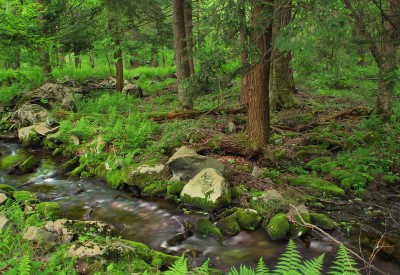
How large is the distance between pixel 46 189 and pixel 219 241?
536cm

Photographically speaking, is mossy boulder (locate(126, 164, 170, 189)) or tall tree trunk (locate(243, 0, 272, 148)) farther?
mossy boulder (locate(126, 164, 170, 189))

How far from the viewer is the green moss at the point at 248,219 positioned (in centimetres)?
634

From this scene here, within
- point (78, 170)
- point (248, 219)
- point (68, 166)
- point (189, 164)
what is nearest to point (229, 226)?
point (248, 219)

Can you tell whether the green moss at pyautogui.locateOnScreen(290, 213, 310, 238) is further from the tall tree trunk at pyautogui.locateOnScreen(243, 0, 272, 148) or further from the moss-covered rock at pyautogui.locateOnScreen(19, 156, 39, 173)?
the moss-covered rock at pyautogui.locateOnScreen(19, 156, 39, 173)

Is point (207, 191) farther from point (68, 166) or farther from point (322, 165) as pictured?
point (68, 166)

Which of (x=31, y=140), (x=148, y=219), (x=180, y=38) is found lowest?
(x=148, y=219)

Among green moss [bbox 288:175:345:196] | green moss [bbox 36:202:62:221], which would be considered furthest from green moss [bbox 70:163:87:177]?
green moss [bbox 288:175:345:196]

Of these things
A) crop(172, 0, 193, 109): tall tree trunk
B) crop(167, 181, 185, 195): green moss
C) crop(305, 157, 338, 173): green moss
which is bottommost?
crop(167, 181, 185, 195): green moss

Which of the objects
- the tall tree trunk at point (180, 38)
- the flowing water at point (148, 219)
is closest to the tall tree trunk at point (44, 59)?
the flowing water at point (148, 219)

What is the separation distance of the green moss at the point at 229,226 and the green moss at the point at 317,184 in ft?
6.77

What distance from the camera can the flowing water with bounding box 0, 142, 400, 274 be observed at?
18.4ft

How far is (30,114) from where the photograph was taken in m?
14.6

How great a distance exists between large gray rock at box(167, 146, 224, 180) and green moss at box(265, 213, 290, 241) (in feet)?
7.23

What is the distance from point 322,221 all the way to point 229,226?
1744mm
